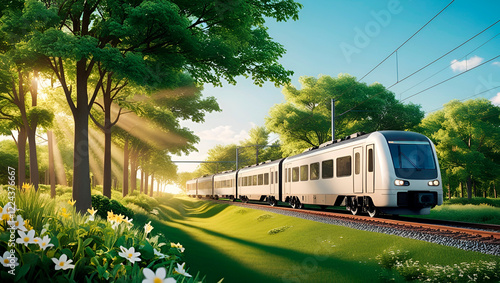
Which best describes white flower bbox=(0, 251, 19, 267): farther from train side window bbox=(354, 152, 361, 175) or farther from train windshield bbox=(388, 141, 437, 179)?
train side window bbox=(354, 152, 361, 175)

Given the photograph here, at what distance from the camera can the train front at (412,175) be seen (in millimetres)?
13328

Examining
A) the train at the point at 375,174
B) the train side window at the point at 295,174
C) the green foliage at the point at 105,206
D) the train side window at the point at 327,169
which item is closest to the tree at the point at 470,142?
the train side window at the point at 295,174

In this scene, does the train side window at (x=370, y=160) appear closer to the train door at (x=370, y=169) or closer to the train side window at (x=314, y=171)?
the train door at (x=370, y=169)

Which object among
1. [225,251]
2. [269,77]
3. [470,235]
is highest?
[269,77]

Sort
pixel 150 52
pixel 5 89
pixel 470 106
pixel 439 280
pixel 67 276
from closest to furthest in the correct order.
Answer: pixel 67 276
pixel 439 280
pixel 150 52
pixel 5 89
pixel 470 106

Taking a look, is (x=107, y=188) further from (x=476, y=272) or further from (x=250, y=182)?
A: (x=476, y=272)

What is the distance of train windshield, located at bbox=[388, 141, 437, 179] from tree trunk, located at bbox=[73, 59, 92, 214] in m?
10.9

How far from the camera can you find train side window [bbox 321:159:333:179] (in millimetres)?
17413

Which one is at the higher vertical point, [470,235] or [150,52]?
[150,52]

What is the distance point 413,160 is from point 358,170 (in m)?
1.99

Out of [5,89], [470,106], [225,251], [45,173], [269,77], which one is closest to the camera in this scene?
[225,251]

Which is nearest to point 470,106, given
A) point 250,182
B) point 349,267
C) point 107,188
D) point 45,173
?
point 250,182

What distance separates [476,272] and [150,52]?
12.1m

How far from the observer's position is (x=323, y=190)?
60.0 feet
